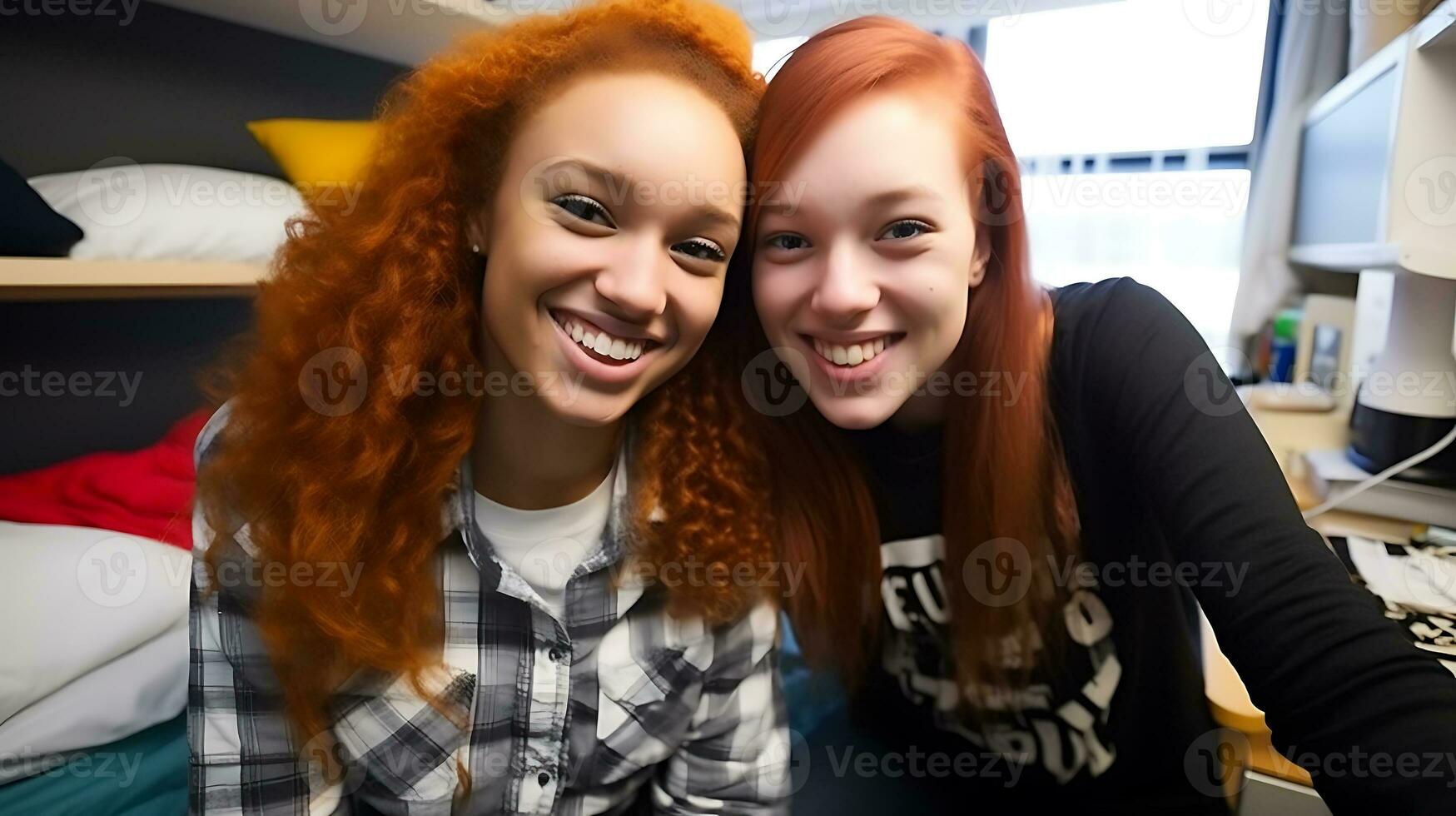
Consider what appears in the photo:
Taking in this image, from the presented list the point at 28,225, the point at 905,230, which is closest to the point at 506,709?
the point at 905,230

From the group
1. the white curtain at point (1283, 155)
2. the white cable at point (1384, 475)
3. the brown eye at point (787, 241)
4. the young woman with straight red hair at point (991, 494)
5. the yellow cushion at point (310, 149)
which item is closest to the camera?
the young woman with straight red hair at point (991, 494)

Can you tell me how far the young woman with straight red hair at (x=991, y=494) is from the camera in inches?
25.0

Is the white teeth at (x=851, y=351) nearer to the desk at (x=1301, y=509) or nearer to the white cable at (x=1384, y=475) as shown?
the desk at (x=1301, y=509)

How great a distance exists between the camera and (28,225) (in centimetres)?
85

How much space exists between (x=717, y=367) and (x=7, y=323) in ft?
3.41

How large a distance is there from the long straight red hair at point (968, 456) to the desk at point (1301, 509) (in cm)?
16

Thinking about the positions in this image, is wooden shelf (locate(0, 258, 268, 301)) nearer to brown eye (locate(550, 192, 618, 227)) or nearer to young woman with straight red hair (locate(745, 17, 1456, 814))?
brown eye (locate(550, 192, 618, 227))

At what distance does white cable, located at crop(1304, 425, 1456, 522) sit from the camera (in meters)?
1.07

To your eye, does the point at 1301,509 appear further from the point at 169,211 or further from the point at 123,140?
the point at 123,140

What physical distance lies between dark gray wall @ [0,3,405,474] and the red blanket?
0.14 metres

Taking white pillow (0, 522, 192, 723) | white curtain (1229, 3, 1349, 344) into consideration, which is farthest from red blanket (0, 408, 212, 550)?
white curtain (1229, 3, 1349, 344)

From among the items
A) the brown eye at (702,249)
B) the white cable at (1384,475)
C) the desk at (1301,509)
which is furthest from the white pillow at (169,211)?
the white cable at (1384,475)

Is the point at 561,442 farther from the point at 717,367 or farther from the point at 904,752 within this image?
the point at 904,752

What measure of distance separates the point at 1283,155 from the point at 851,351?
6.20 ft
